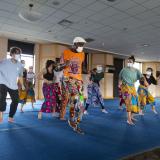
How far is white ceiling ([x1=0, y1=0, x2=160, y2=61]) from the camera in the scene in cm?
533

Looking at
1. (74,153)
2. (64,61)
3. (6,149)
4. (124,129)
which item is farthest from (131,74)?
(6,149)

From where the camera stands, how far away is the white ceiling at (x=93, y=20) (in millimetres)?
5328

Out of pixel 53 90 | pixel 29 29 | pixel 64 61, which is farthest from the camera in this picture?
pixel 29 29

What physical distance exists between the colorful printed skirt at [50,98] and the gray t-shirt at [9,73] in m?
0.77

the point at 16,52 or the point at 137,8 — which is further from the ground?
the point at 137,8

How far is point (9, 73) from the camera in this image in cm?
379

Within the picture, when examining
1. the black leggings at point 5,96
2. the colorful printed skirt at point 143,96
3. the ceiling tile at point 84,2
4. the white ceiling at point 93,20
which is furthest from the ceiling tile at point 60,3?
the colorful printed skirt at point 143,96

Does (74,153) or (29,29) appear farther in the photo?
(29,29)

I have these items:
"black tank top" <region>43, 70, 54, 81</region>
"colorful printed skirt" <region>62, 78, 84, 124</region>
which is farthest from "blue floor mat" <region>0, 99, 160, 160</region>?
"black tank top" <region>43, 70, 54, 81</region>

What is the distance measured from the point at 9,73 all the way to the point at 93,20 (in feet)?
12.2

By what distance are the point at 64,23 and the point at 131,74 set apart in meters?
3.80

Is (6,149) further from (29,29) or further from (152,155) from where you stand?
(29,29)

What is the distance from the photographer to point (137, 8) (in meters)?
5.45

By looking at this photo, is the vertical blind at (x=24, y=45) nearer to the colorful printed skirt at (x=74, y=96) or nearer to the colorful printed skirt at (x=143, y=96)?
the colorful printed skirt at (x=143, y=96)
